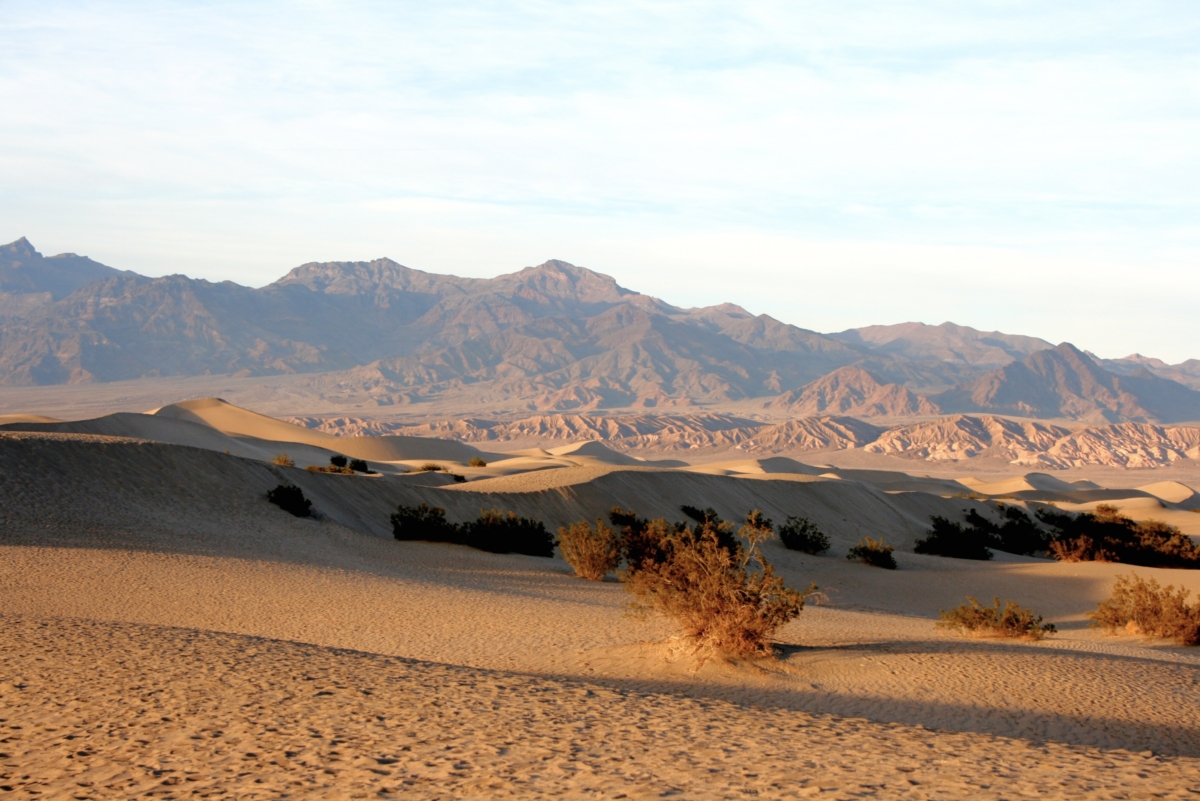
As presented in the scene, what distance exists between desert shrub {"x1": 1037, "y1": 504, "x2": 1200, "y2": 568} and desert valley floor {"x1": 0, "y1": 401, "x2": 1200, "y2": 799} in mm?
6543

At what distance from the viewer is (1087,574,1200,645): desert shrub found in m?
13.6

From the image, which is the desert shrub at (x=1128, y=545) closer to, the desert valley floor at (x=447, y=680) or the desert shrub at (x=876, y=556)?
the desert shrub at (x=876, y=556)

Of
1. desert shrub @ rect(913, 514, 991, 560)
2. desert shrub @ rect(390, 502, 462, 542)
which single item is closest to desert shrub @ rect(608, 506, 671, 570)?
desert shrub @ rect(390, 502, 462, 542)

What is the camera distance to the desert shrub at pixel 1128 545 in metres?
27.3

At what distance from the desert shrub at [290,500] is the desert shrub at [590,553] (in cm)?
597

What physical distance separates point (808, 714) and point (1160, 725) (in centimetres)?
321

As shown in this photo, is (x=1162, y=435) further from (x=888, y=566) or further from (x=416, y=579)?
(x=416, y=579)

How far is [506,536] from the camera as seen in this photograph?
21.2 meters

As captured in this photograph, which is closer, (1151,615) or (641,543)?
(1151,615)

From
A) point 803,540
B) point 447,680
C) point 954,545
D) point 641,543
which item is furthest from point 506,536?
point 954,545

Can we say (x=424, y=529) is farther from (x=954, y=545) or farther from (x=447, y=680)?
(x=954, y=545)

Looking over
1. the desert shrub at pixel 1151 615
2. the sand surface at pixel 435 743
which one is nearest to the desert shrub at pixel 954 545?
the desert shrub at pixel 1151 615

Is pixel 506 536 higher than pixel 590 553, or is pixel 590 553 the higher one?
pixel 590 553

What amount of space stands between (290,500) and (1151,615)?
1573 cm
